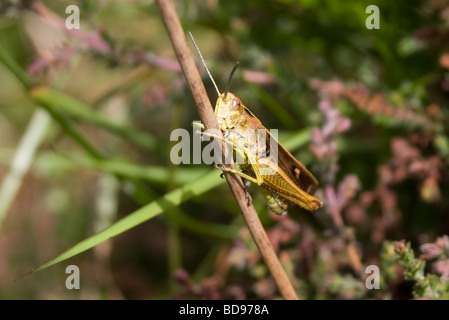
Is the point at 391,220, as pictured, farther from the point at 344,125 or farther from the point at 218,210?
the point at 218,210

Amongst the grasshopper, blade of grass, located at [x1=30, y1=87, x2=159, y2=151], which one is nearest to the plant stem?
the grasshopper

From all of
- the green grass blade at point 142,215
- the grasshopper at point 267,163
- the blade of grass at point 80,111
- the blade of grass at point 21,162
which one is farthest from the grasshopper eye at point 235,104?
the blade of grass at point 21,162

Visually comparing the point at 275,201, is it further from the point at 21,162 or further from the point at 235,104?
the point at 21,162

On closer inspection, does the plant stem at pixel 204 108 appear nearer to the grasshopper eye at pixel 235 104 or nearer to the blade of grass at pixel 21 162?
the grasshopper eye at pixel 235 104

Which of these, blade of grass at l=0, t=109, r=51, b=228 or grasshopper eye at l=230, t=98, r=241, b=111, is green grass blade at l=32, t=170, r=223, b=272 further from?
blade of grass at l=0, t=109, r=51, b=228

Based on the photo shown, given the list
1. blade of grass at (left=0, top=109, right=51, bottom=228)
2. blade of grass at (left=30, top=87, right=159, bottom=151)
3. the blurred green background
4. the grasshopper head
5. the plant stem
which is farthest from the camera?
blade of grass at (left=0, top=109, right=51, bottom=228)

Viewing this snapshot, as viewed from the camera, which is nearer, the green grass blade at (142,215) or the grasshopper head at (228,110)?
the green grass blade at (142,215)

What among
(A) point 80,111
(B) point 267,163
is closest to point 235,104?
(B) point 267,163
